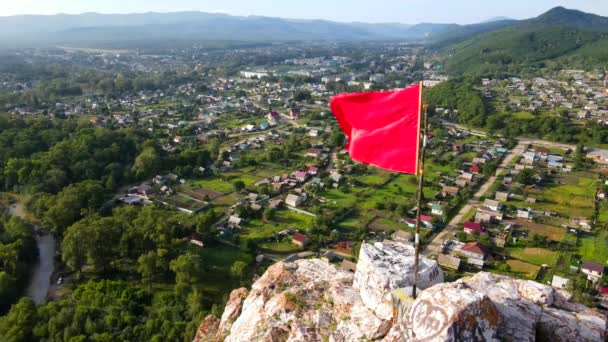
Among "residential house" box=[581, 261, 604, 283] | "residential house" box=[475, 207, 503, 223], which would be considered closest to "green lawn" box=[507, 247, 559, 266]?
"residential house" box=[581, 261, 604, 283]

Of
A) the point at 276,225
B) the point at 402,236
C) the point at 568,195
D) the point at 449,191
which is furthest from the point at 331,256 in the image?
the point at 568,195

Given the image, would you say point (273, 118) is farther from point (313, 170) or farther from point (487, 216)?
point (487, 216)

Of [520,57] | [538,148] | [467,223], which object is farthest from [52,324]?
[520,57]

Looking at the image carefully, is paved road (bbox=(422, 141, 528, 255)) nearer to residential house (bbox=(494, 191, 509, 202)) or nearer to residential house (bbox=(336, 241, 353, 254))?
residential house (bbox=(494, 191, 509, 202))

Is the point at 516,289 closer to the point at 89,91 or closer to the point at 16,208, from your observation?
the point at 16,208

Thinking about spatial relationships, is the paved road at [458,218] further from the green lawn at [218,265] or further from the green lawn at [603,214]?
the green lawn at [218,265]
